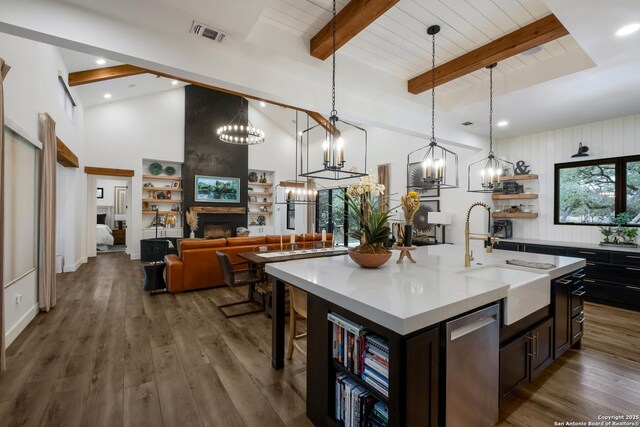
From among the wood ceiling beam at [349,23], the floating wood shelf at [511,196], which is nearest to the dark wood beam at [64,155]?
the wood ceiling beam at [349,23]

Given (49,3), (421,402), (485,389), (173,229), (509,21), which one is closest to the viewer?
(421,402)

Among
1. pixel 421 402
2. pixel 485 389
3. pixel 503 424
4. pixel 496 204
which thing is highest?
pixel 496 204

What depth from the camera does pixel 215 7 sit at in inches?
92.3

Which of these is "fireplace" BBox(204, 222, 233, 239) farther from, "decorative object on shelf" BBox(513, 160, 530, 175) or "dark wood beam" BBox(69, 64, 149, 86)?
"decorative object on shelf" BBox(513, 160, 530, 175)

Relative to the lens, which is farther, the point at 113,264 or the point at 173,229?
the point at 173,229

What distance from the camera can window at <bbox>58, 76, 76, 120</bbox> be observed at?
5299 millimetres

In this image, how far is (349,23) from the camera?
2555 mm

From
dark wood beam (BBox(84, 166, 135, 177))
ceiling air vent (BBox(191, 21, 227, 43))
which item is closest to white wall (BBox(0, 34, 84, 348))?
dark wood beam (BBox(84, 166, 135, 177))

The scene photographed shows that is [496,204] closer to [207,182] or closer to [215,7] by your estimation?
[215,7]

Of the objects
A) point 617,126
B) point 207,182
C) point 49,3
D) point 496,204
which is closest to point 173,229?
point 207,182

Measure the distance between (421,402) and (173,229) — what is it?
30.2 feet

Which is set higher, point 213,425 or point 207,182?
point 207,182

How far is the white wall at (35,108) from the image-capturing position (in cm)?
296

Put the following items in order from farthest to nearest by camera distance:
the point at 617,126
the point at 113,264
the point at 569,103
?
the point at 113,264, the point at 617,126, the point at 569,103
